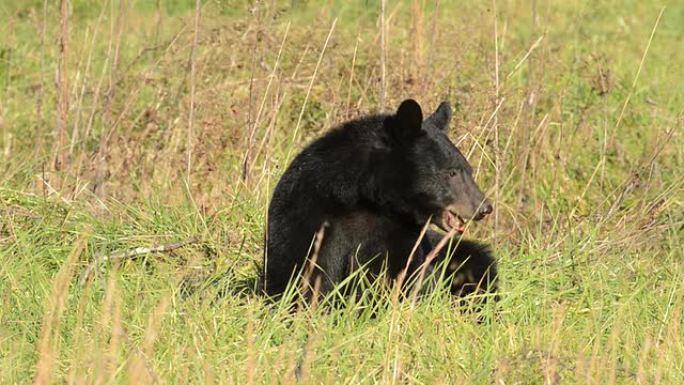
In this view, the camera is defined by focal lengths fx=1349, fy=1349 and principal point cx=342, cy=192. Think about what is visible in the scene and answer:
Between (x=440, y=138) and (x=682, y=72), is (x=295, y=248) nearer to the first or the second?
(x=440, y=138)

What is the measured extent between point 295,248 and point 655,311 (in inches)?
56.3

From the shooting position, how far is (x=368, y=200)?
541 centimetres

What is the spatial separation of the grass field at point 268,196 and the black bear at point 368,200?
25 cm

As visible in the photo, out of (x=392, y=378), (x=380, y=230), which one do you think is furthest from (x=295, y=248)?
(x=392, y=378)

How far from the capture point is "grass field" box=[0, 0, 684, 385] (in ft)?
14.3

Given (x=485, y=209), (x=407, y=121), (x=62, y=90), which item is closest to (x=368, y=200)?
(x=407, y=121)

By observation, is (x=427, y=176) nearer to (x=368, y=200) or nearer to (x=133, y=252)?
(x=368, y=200)

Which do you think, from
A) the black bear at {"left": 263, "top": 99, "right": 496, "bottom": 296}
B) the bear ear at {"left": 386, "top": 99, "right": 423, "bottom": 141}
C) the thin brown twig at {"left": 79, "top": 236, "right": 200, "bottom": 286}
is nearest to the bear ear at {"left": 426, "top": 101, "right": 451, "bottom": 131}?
the black bear at {"left": 263, "top": 99, "right": 496, "bottom": 296}

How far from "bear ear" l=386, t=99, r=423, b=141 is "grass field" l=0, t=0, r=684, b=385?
0.72 m

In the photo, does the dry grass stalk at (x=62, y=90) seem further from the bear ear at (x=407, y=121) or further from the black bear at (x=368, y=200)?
the bear ear at (x=407, y=121)

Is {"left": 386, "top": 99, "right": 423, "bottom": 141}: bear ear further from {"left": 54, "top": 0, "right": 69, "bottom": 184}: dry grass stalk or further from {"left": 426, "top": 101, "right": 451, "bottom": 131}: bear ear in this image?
{"left": 54, "top": 0, "right": 69, "bottom": 184}: dry grass stalk

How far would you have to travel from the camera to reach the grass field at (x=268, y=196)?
4.37m

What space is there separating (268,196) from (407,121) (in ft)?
3.98

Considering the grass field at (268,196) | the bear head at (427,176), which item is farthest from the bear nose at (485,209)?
the grass field at (268,196)
